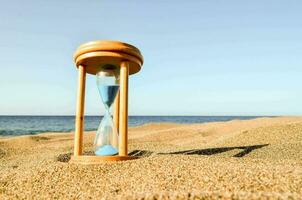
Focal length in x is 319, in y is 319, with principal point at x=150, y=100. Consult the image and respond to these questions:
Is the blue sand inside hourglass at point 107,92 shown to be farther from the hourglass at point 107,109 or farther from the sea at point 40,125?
the sea at point 40,125

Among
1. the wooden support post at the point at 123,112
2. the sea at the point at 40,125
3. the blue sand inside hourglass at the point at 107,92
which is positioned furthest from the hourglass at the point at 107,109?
the sea at the point at 40,125

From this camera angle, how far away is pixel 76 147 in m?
3.46

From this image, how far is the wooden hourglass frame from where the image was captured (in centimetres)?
328

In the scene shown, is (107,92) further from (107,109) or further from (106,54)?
(106,54)

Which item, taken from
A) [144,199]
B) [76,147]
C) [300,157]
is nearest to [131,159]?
[76,147]

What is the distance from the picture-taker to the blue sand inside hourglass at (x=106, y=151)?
3416 millimetres

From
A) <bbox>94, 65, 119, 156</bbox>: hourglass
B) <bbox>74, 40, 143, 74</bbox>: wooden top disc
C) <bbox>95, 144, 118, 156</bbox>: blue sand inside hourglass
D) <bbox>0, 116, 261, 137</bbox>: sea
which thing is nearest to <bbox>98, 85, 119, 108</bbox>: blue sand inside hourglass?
<bbox>94, 65, 119, 156</bbox>: hourglass

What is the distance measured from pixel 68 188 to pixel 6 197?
550 millimetres

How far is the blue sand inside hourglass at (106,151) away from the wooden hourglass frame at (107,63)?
3.8 inches

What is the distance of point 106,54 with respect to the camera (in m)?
3.27

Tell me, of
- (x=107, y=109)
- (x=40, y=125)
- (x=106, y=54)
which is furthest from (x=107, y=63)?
(x=40, y=125)

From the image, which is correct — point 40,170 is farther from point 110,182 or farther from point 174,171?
point 174,171

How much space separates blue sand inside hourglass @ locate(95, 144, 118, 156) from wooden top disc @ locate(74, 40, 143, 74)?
92cm

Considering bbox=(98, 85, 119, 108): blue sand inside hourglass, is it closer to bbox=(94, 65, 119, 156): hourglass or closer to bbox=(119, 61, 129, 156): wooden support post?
bbox=(94, 65, 119, 156): hourglass
